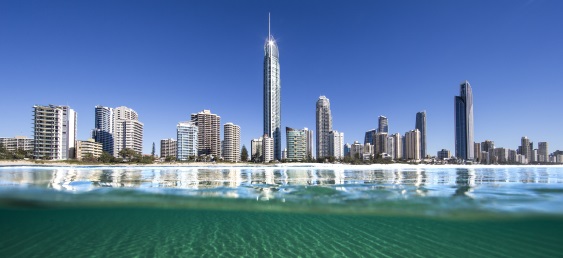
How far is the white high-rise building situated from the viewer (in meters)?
187

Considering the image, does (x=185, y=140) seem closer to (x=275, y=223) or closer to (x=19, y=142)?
(x=19, y=142)

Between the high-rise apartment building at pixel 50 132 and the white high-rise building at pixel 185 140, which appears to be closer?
the high-rise apartment building at pixel 50 132

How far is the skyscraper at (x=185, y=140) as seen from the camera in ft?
614

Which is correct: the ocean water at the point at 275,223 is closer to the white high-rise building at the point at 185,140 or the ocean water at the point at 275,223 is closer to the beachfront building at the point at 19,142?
the white high-rise building at the point at 185,140

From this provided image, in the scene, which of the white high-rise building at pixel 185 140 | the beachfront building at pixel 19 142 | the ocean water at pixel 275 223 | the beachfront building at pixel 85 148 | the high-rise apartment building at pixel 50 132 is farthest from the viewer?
the beachfront building at pixel 19 142

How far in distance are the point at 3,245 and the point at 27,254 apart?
6.71 feet

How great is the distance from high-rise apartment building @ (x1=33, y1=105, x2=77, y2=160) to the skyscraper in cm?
5864

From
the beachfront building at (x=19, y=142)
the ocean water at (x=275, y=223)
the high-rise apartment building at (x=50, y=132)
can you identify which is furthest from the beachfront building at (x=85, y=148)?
the ocean water at (x=275, y=223)

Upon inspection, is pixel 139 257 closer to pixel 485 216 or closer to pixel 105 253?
pixel 105 253

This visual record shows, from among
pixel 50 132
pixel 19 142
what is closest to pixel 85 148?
pixel 50 132

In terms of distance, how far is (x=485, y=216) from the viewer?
49.7 feet

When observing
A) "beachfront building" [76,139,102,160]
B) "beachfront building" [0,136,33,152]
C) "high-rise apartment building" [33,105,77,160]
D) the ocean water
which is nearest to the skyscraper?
"beachfront building" [76,139,102,160]

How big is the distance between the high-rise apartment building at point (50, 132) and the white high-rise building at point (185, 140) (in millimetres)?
58635

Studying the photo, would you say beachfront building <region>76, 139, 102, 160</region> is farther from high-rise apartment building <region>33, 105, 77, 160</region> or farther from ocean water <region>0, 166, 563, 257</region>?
ocean water <region>0, 166, 563, 257</region>
